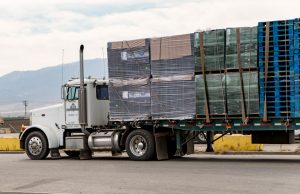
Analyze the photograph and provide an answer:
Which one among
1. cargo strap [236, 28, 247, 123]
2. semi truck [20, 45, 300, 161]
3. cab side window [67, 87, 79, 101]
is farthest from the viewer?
cab side window [67, 87, 79, 101]

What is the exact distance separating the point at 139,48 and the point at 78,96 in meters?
2.94

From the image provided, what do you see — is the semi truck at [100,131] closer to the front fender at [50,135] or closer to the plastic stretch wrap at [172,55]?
the front fender at [50,135]

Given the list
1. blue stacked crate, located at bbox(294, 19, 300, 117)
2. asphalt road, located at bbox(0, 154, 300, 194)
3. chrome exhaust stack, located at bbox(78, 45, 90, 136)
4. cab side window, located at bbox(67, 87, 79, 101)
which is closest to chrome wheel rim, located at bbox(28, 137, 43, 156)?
chrome exhaust stack, located at bbox(78, 45, 90, 136)

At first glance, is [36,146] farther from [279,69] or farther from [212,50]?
[279,69]

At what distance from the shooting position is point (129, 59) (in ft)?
56.6

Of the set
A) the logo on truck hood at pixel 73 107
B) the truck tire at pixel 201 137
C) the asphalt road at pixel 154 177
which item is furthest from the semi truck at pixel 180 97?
the asphalt road at pixel 154 177

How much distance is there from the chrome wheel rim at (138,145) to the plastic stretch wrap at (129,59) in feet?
6.35

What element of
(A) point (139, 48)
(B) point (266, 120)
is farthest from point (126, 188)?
(A) point (139, 48)

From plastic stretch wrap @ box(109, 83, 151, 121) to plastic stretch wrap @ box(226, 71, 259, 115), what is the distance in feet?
8.46

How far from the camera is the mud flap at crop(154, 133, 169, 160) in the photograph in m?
17.3

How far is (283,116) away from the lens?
1524 cm

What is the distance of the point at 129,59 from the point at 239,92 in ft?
12.1

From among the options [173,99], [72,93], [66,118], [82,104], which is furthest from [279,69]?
[66,118]

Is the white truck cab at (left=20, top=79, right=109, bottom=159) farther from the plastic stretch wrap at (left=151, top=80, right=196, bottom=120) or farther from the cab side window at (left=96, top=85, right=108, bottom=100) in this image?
the plastic stretch wrap at (left=151, top=80, right=196, bottom=120)
